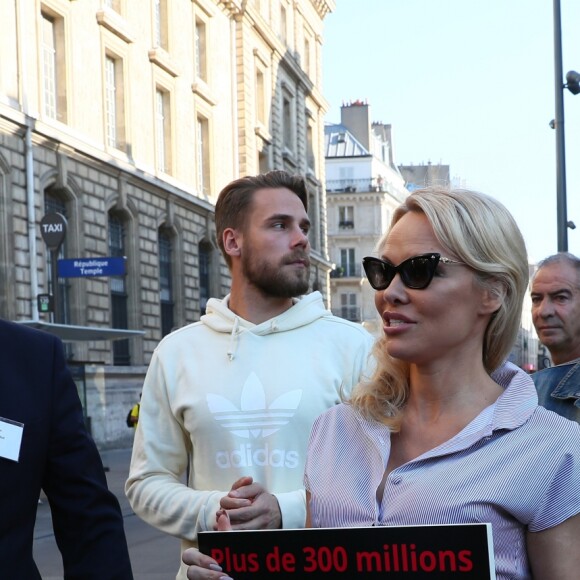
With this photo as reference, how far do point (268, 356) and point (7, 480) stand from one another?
130cm

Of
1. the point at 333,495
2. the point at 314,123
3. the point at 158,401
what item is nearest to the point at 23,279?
the point at 158,401

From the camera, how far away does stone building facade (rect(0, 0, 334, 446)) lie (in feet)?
74.1

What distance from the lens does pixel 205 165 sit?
118 ft

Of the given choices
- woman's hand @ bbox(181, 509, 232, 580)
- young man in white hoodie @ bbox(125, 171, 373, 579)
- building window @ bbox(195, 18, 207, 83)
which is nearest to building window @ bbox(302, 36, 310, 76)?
building window @ bbox(195, 18, 207, 83)

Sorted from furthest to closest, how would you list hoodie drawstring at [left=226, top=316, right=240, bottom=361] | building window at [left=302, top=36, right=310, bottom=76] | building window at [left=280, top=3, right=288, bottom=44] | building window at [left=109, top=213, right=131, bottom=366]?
building window at [left=302, top=36, right=310, bottom=76] < building window at [left=280, top=3, right=288, bottom=44] < building window at [left=109, top=213, right=131, bottom=366] < hoodie drawstring at [left=226, top=316, right=240, bottom=361]

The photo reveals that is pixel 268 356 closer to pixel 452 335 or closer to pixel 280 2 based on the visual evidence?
pixel 452 335

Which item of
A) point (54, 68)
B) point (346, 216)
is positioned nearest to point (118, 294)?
point (54, 68)

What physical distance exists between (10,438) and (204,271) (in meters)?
33.3

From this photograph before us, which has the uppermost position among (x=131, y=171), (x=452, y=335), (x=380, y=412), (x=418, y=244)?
(x=131, y=171)

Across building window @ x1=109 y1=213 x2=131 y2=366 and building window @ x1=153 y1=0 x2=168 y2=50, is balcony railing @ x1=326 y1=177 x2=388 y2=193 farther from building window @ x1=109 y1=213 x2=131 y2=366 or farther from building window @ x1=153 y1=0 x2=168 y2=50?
building window @ x1=109 y1=213 x2=131 y2=366

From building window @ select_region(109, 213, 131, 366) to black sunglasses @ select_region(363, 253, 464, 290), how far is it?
25.6m

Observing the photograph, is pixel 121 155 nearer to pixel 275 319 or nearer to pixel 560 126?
pixel 560 126

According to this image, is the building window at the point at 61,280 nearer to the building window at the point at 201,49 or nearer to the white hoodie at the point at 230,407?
the building window at the point at 201,49

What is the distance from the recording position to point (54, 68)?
25.0 m
